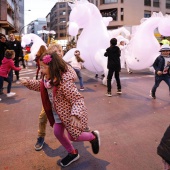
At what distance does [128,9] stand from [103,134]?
34.3 metres

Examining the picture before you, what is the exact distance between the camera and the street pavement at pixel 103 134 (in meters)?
3.02

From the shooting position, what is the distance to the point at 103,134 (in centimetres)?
394

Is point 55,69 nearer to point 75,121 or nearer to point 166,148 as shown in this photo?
point 75,121

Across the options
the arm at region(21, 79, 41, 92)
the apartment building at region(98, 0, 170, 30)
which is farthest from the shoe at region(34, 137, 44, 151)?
the apartment building at region(98, 0, 170, 30)

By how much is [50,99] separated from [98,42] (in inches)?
242

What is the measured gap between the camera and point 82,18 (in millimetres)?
8406

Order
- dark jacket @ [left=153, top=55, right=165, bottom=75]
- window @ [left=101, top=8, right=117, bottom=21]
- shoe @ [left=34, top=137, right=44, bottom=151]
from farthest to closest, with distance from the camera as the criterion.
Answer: window @ [left=101, top=8, right=117, bottom=21] → dark jacket @ [left=153, top=55, right=165, bottom=75] → shoe @ [left=34, top=137, right=44, bottom=151]

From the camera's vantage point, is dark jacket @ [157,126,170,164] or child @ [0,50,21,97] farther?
child @ [0,50,21,97]

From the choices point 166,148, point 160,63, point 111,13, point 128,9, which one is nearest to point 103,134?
point 166,148

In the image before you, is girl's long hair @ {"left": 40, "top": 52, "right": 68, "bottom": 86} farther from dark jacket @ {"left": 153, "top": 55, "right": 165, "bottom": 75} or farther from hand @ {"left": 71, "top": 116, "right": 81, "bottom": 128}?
dark jacket @ {"left": 153, "top": 55, "right": 165, "bottom": 75}

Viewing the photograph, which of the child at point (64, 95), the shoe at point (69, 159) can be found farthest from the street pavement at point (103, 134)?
the child at point (64, 95)

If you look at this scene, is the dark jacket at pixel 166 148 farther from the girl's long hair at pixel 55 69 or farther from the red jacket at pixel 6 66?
the red jacket at pixel 6 66

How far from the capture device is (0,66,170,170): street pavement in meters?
3.02

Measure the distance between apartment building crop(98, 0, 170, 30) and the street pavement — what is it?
99.5 feet
